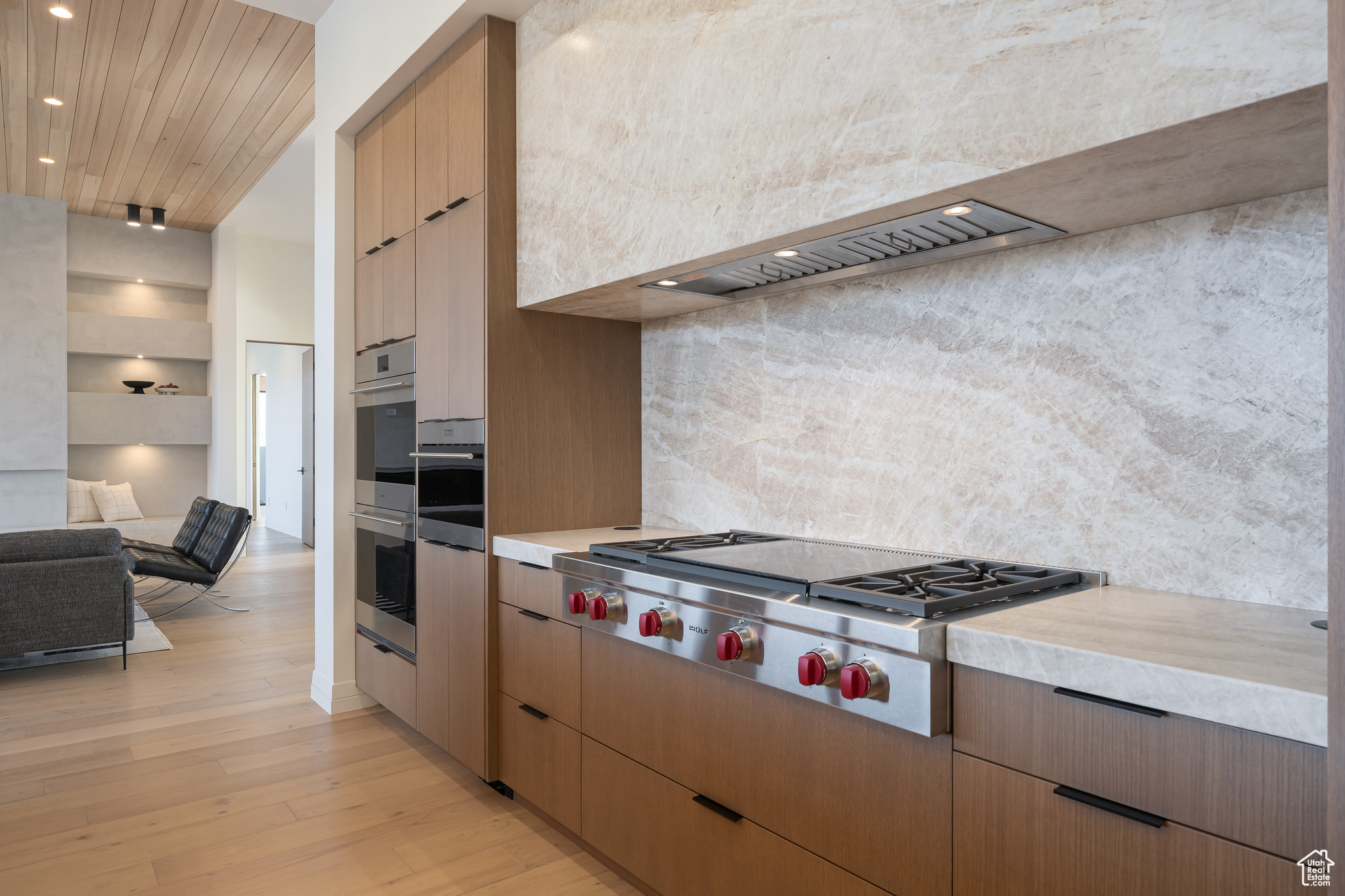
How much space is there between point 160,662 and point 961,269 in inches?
177

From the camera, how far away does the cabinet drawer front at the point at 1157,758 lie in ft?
2.95

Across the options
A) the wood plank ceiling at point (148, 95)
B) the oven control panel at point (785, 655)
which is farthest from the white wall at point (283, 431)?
the oven control panel at point (785, 655)

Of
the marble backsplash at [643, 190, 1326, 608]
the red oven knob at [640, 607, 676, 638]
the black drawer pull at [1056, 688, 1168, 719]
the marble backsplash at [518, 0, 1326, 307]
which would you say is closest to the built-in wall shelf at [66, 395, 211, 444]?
the marble backsplash at [518, 0, 1326, 307]

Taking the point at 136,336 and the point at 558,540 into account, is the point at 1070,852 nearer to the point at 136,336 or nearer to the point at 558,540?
the point at 558,540

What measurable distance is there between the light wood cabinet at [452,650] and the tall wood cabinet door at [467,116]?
1207 mm

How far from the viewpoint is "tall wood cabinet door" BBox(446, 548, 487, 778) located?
2.48 metres

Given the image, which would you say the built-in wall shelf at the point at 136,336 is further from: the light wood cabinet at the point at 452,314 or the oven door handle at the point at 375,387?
the light wood cabinet at the point at 452,314

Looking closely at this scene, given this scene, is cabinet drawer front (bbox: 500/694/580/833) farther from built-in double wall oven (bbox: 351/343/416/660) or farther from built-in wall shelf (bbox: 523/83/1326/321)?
built-in wall shelf (bbox: 523/83/1326/321)

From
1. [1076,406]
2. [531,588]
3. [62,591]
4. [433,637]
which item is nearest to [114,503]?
[62,591]

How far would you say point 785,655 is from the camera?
1445 mm

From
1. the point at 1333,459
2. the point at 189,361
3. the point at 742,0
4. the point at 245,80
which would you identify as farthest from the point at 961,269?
the point at 189,361

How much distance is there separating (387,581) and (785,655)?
2175 mm

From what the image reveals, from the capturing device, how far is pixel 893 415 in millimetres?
1966

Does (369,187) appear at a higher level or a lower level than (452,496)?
higher
